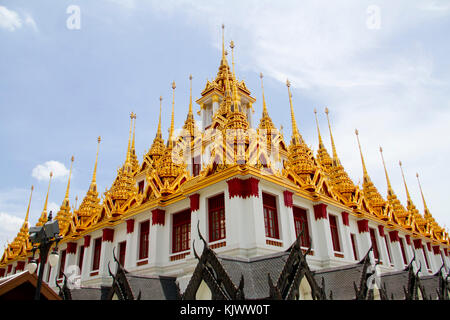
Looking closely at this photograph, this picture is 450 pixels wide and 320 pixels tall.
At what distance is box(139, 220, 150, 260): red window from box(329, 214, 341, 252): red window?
941 centimetres

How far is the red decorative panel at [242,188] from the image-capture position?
45.7 feet

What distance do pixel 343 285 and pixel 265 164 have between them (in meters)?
5.81

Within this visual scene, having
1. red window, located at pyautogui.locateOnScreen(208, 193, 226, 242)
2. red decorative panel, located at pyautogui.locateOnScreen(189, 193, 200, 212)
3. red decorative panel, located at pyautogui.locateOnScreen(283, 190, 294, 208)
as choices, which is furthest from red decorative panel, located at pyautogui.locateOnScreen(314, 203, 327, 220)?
red decorative panel, located at pyautogui.locateOnScreen(189, 193, 200, 212)

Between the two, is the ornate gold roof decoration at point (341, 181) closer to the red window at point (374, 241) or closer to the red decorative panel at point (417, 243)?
the red window at point (374, 241)

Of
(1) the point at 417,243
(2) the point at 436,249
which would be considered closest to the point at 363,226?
(1) the point at 417,243

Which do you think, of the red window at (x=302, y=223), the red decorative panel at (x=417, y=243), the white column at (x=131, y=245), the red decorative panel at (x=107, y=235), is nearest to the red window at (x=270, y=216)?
the red window at (x=302, y=223)

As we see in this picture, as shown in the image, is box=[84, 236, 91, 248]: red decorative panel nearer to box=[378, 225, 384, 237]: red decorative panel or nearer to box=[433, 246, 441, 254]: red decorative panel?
box=[378, 225, 384, 237]: red decorative panel

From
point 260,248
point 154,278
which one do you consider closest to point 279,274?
point 260,248

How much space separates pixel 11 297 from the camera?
7.14m

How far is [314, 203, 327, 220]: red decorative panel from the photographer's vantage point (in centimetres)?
1736

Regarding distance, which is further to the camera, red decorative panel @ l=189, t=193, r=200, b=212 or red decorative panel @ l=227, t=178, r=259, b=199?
Result: red decorative panel @ l=189, t=193, r=200, b=212

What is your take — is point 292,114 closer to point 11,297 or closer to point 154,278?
point 154,278

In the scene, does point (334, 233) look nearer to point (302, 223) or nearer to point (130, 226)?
point (302, 223)
